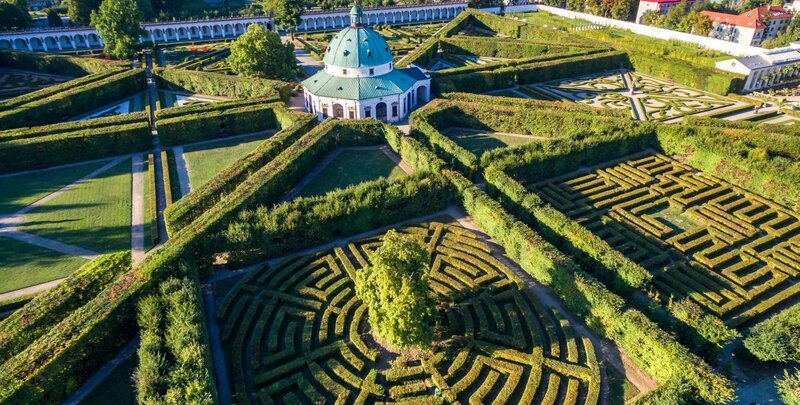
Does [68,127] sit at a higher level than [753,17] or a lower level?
lower

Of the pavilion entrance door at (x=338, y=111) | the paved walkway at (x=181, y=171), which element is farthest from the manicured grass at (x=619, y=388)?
the pavilion entrance door at (x=338, y=111)

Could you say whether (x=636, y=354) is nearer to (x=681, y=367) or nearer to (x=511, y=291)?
(x=681, y=367)

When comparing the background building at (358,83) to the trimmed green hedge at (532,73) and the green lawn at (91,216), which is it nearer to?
the trimmed green hedge at (532,73)

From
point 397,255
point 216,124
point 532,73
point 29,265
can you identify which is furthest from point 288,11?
point 397,255

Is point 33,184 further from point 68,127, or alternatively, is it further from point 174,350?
point 174,350

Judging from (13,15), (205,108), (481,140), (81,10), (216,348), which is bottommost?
(216,348)

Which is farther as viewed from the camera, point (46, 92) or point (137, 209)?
point (46, 92)

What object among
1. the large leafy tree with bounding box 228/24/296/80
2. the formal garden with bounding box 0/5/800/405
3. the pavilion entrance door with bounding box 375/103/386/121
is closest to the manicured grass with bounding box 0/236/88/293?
the formal garden with bounding box 0/5/800/405
